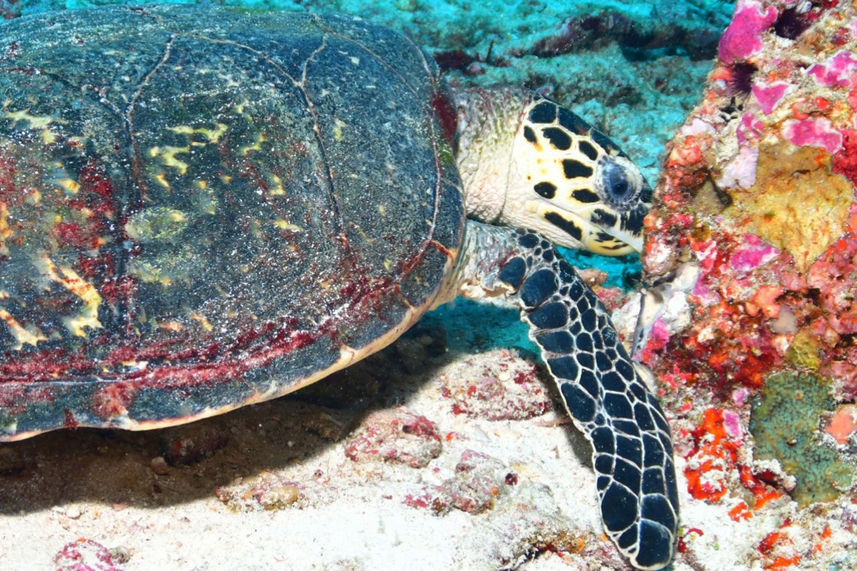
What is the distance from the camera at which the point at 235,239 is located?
6.84 ft

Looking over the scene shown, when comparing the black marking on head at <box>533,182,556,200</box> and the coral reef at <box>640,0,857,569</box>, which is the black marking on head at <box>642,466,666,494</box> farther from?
the black marking on head at <box>533,182,556,200</box>

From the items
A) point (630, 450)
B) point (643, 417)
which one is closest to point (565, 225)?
point (643, 417)

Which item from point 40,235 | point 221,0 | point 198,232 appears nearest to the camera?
point 40,235

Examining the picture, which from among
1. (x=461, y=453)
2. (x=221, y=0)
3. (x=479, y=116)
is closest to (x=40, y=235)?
(x=461, y=453)

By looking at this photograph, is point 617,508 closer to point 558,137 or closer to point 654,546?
point 654,546

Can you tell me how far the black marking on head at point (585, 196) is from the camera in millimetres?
3129

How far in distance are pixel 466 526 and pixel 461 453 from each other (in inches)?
14.8

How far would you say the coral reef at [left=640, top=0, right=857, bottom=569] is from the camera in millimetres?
2053

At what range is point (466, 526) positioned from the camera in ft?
7.07

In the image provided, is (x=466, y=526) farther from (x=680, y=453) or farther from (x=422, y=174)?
(x=422, y=174)

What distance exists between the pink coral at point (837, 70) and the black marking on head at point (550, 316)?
128 centimetres

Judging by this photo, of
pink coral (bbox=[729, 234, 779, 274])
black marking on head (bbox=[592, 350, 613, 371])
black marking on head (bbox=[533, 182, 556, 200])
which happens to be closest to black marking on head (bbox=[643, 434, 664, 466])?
black marking on head (bbox=[592, 350, 613, 371])

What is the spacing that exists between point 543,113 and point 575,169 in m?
0.36

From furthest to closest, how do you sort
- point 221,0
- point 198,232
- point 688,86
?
1. point 221,0
2. point 688,86
3. point 198,232
